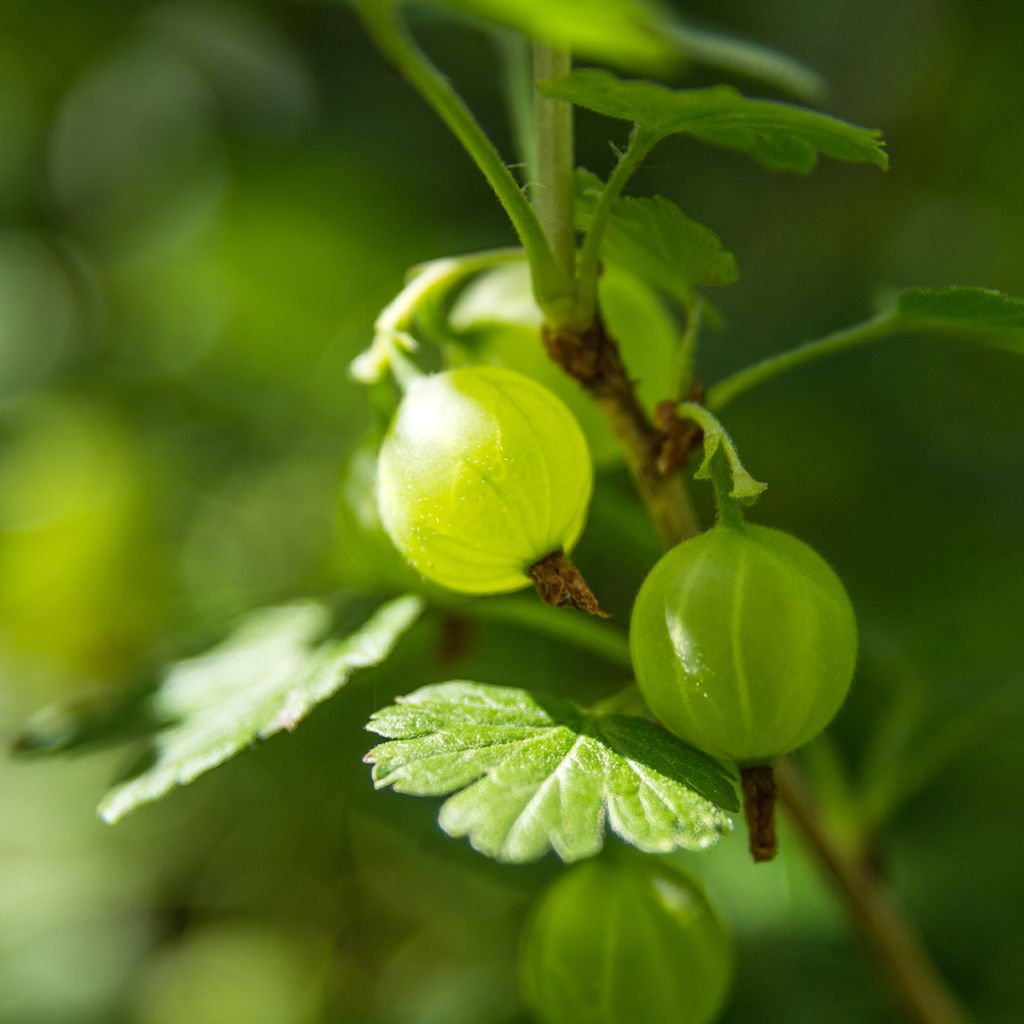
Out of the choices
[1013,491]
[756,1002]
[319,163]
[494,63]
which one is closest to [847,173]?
[494,63]


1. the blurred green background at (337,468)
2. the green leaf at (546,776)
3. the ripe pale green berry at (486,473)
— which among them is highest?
the ripe pale green berry at (486,473)

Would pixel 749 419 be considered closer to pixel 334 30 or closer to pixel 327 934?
pixel 327 934

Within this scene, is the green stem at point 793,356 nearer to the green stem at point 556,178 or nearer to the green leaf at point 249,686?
the green stem at point 556,178

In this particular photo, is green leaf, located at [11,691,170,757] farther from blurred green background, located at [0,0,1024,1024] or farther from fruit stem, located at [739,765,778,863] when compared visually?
fruit stem, located at [739,765,778,863]

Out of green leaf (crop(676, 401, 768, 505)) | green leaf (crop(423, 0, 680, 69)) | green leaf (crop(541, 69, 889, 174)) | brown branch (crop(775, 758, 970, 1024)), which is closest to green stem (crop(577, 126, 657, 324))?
green leaf (crop(541, 69, 889, 174))

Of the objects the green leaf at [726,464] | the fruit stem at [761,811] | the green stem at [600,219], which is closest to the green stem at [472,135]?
the green stem at [600,219]

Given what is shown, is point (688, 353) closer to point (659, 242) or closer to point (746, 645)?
point (659, 242)
